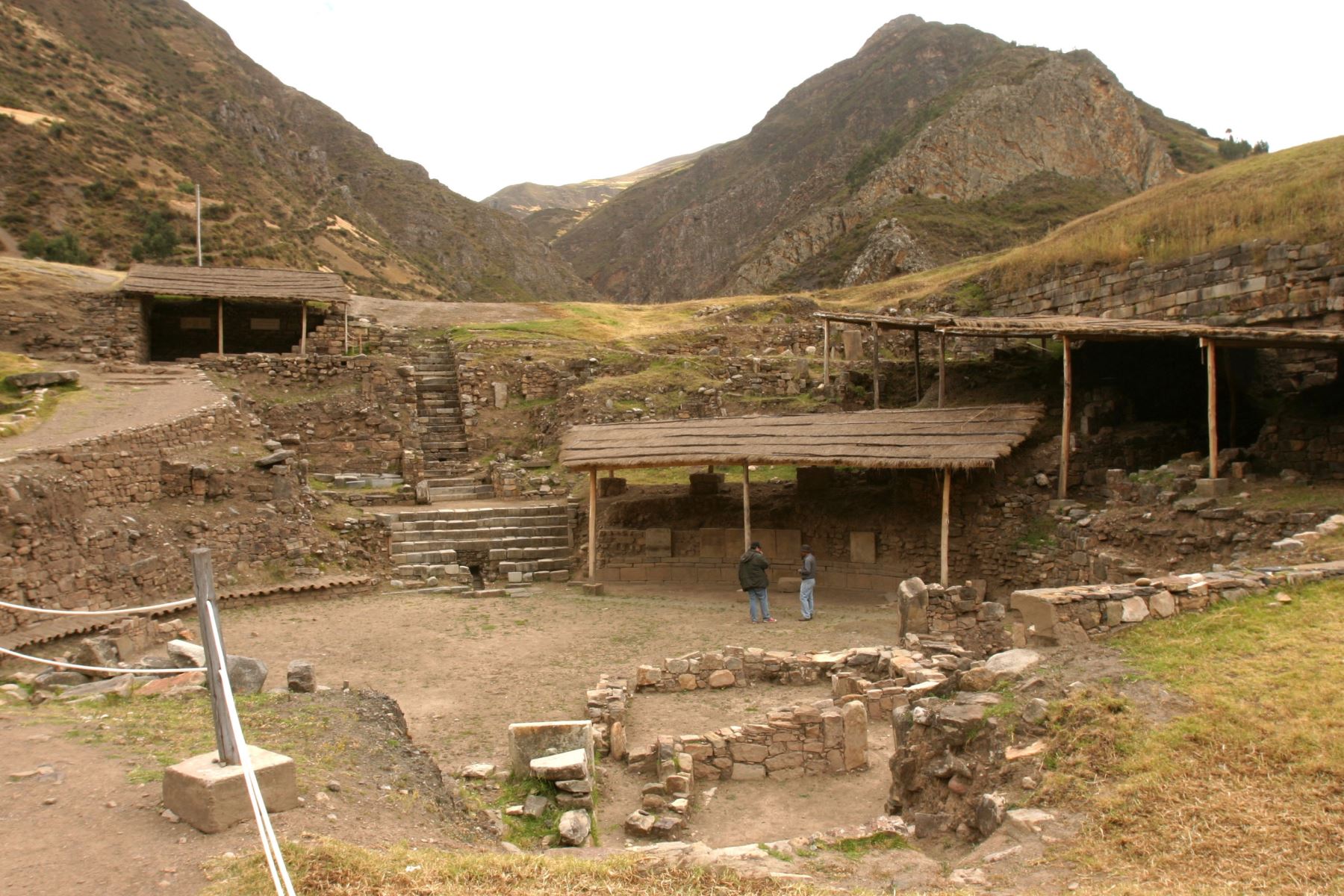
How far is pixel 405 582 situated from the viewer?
17500mm

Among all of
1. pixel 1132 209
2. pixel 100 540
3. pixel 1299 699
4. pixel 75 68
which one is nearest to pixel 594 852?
pixel 1299 699

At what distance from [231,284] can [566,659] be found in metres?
19.0

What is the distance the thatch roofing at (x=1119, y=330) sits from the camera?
13.5 metres

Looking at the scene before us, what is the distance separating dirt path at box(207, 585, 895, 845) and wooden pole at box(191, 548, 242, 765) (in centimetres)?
325

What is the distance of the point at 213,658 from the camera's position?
550 centimetres

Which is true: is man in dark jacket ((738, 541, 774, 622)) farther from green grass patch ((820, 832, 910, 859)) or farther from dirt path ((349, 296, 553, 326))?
dirt path ((349, 296, 553, 326))

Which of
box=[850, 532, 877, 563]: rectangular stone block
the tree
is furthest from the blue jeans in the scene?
the tree

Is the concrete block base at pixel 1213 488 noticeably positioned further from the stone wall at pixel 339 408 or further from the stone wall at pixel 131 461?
the stone wall at pixel 131 461

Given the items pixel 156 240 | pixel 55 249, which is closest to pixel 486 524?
pixel 55 249

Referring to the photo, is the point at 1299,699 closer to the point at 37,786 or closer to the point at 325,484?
the point at 37,786

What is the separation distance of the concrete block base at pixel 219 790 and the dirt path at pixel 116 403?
11347 millimetres

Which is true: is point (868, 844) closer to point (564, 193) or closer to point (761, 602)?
point (761, 602)

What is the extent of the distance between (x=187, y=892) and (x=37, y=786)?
6.34 feet

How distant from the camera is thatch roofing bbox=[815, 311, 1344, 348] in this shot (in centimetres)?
1349
